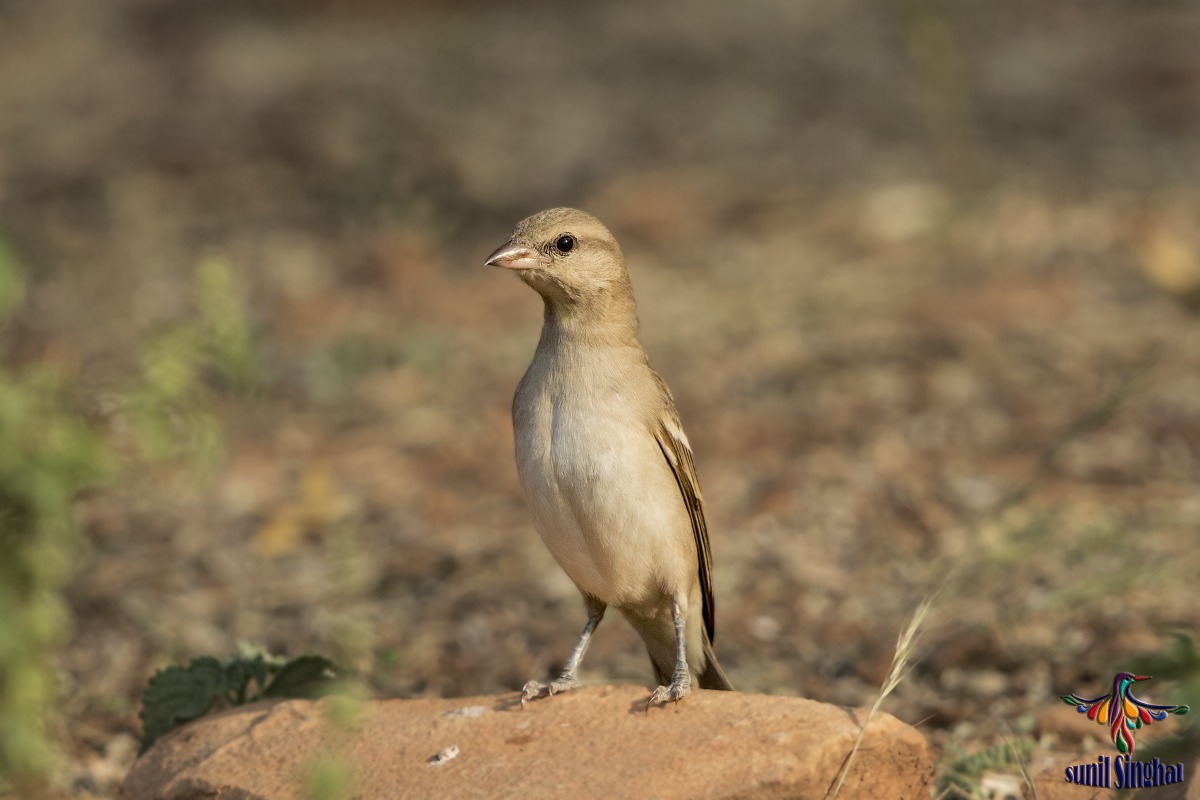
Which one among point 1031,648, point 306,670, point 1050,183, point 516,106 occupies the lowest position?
point 1031,648

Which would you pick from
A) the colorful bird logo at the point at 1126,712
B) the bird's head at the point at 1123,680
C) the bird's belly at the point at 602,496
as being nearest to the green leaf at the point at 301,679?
the bird's belly at the point at 602,496

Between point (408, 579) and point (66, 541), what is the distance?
9.64 ft

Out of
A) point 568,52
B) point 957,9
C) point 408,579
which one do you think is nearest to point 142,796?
point 408,579

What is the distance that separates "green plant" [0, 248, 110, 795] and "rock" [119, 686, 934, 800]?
0.53 m

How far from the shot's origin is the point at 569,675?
4.86 metres

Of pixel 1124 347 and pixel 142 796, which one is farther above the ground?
pixel 1124 347

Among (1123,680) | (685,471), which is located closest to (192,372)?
(685,471)

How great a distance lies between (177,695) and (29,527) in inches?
39.0

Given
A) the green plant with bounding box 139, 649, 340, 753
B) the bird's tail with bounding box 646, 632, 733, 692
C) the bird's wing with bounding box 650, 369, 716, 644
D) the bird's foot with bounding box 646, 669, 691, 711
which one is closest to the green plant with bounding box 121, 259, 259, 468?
the green plant with bounding box 139, 649, 340, 753

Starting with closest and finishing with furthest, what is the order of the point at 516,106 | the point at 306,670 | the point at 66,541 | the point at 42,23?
the point at 66,541 → the point at 306,670 → the point at 516,106 → the point at 42,23

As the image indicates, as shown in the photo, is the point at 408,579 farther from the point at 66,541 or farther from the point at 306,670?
the point at 66,541

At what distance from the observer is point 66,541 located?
4.43m

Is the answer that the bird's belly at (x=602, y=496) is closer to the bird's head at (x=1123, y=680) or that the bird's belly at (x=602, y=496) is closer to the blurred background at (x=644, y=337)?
the blurred background at (x=644, y=337)

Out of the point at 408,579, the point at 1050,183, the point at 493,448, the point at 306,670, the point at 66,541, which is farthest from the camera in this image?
the point at 1050,183
